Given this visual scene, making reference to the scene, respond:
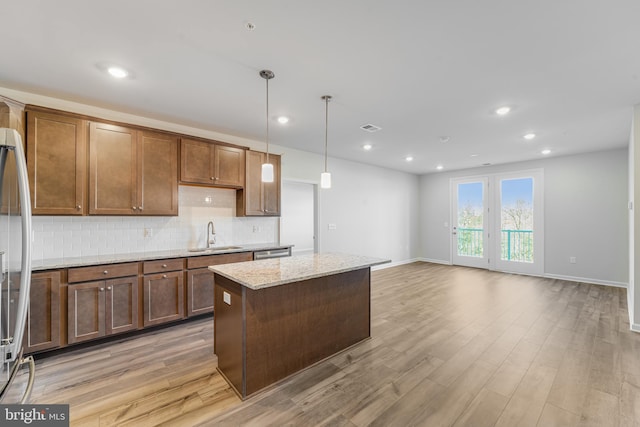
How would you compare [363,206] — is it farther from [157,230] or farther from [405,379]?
[405,379]

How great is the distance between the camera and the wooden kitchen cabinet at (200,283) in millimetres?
3459

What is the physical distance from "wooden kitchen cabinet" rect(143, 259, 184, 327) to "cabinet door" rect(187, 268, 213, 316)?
9 cm

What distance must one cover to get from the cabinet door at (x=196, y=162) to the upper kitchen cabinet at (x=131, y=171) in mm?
93

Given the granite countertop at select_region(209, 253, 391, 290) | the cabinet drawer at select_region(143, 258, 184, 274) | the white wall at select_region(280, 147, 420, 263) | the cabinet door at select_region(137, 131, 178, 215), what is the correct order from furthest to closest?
the white wall at select_region(280, 147, 420, 263), the cabinet door at select_region(137, 131, 178, 215), the cabinet drawer at select_region(143, 258, 184, 274), the granite countertop at select_region(209, 253, 391, 290)

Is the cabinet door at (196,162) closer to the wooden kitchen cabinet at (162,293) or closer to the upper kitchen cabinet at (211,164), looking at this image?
the upper kitchen cabinet at (211,164)

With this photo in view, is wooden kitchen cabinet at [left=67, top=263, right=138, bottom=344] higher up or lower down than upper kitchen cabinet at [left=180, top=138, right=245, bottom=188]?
lower down

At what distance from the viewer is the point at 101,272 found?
113 inches

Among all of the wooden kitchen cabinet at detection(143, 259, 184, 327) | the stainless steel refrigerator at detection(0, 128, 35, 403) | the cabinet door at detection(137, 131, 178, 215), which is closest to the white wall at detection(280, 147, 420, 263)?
the cabinet door at detection(137, 131, 178, 215)

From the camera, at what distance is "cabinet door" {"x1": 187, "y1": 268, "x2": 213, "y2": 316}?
3.46m

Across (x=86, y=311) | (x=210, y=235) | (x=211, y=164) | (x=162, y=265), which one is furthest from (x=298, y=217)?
(x=86, y=311)

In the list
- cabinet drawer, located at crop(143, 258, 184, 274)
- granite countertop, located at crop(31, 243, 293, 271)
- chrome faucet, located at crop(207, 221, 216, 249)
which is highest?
chrome faucet, located at crop(207, 221, 216, 249)

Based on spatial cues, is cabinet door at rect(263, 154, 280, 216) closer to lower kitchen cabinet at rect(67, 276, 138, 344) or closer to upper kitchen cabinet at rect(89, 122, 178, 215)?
upper kitchen cabinet at rect(89, 122, 178, 215)

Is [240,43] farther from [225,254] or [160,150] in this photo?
[225,254]

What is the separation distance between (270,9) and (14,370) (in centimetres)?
225
